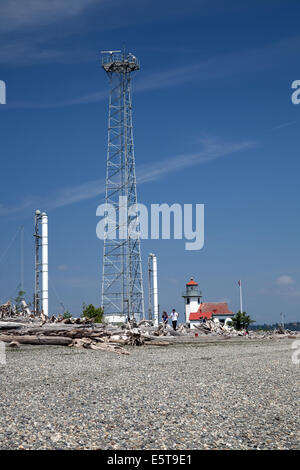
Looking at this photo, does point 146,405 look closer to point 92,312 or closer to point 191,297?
point 92,312

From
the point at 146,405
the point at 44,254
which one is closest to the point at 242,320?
the point at 44,254

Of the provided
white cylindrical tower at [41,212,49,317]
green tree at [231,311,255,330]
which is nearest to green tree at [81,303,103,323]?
white cylindrical tower at [41,212,49,317]

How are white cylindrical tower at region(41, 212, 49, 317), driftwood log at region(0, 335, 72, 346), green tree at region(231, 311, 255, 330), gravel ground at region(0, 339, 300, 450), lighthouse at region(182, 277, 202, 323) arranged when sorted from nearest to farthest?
gravel ground at region(0, 339, 300, 450)
driftwood log at region(0, 335, 72, 346)
white cylindrical tower at region(41, 212, 49, 317)
green tree at region(231, 311, 255, 330)
lighthouse at region(182, 277, 202, 323)

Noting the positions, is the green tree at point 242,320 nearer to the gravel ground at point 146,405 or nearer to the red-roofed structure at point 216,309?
the red-roofed structure at point 216,309

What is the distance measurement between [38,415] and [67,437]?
1.28 metres

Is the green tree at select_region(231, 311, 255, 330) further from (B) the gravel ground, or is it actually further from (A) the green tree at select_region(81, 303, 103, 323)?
(B) the gravel ground

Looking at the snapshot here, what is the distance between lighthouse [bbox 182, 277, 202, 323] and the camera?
8300 centimetres

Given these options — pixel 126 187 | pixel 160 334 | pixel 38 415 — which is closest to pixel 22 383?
pixel 38 415

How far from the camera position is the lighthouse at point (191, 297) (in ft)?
272

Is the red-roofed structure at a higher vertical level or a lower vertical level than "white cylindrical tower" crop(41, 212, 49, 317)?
lower

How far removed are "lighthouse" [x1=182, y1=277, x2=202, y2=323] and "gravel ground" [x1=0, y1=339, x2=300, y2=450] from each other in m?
67.6

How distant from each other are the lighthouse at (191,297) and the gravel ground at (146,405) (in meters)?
67.6

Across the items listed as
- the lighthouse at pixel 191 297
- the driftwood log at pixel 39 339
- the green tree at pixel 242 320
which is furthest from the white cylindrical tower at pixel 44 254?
the lighthouse at pixel 191 297
